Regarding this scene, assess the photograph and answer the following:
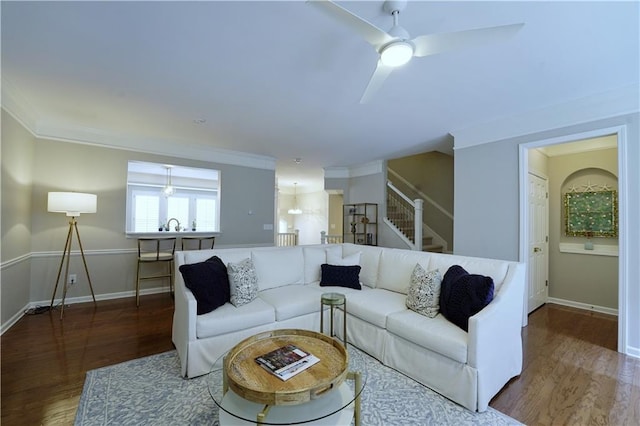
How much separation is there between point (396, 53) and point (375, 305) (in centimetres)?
209

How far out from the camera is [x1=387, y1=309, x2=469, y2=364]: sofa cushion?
194 cm

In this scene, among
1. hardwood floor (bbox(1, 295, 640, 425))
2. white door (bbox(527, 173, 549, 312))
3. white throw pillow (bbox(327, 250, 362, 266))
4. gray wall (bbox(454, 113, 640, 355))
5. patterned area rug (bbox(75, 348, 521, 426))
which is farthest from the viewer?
white door (bbox(527, 173, 549, 312))

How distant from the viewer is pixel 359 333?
2.71m

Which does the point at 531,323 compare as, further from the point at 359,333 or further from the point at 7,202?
the point at 7,202

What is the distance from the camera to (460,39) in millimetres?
1610

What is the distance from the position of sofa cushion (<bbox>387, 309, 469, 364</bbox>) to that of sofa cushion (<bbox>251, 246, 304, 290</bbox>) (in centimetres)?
133

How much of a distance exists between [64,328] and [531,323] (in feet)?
A: 18.6

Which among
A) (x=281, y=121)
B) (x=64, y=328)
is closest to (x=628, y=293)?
(x=281, y=121)

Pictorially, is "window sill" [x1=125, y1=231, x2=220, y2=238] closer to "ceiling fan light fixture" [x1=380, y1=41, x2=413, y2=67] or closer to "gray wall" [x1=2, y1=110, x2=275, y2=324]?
"gray wall" [x1=2, y1=110, x2=275, y2=324]

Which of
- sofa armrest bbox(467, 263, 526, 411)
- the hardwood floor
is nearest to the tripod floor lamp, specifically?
the hardwood floor

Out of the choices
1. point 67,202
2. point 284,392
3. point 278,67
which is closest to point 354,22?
point 278,67

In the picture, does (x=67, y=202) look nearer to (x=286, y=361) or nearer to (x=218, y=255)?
(x=218, y=255)

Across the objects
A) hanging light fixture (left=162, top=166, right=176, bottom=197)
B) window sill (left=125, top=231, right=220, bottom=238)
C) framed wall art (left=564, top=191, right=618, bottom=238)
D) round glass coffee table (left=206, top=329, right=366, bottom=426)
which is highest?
hanging light fixture (left=162, top=166, right=176, bottom=197)

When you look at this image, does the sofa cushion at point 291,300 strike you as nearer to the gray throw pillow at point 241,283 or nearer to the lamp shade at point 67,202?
the gray throw pillow at point 241,283
